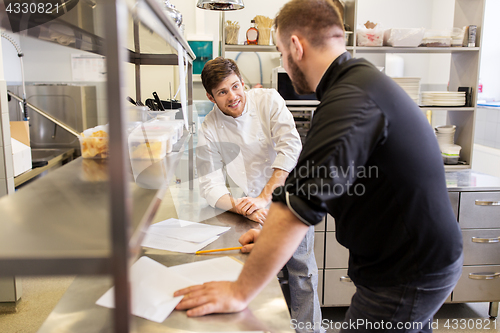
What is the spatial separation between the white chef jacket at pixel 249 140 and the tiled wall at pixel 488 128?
2294 millimetres

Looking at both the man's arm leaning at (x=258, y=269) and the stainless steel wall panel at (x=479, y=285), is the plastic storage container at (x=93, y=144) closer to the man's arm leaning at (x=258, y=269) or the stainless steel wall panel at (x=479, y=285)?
the man's arm leaning at (x=258, y=269)

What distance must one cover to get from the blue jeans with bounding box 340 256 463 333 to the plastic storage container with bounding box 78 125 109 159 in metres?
0.90

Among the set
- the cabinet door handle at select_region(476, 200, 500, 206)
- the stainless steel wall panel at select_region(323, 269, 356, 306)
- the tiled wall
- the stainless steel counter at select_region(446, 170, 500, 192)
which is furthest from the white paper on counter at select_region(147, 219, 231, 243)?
the tiled wall

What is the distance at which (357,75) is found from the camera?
1.02m

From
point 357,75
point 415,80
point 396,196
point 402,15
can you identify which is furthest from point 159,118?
point 402,15

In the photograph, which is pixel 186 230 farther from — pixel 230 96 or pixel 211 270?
pixel 230 96

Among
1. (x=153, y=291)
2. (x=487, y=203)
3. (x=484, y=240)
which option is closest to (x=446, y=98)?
(x=487, y=203)

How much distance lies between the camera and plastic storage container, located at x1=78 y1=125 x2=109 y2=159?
1.20 metres

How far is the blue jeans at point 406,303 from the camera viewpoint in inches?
42.5

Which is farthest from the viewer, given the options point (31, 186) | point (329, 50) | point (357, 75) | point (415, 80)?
point (415, 80)

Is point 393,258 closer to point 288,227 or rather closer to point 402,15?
point 288,227

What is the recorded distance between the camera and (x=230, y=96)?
84.3 inches

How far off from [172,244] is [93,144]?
50cm

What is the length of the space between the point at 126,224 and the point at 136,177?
49 cm
